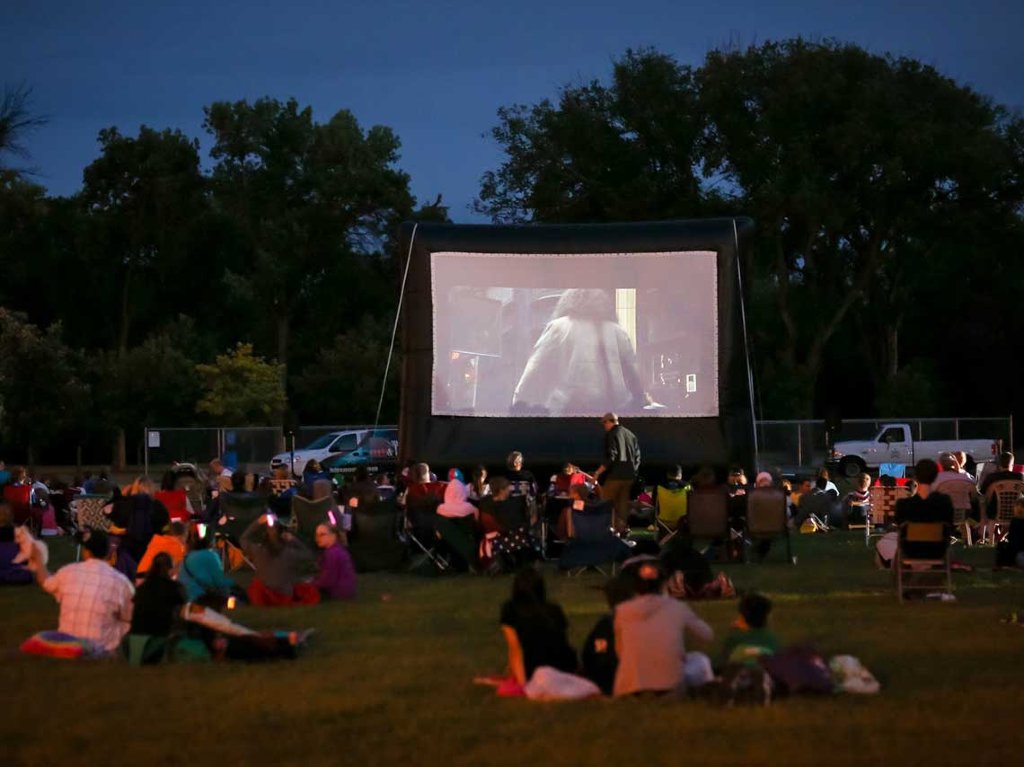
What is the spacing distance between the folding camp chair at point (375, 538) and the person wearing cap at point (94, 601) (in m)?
5.24

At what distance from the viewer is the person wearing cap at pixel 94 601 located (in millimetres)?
8547

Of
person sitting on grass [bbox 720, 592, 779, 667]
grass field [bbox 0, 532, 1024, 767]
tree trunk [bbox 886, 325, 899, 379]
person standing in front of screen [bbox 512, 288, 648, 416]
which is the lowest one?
grass field [bbox 0, 532, 1024, 767]

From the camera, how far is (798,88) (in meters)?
37.8

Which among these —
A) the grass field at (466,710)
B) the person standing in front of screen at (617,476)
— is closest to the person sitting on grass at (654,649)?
the grass field at (466,710)

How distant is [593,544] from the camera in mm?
13125

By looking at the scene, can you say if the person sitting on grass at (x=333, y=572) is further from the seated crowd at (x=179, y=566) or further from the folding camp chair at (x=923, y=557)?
the folding camp chair at (x=923, y=557)

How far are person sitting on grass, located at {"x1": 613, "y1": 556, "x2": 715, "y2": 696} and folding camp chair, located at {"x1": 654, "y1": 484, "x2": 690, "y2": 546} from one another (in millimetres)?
7231

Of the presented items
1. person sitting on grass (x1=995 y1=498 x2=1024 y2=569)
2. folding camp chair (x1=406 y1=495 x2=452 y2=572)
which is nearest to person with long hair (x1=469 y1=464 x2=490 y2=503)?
folding camp chair (x1=406 y1=495 x2=452 y2=572)

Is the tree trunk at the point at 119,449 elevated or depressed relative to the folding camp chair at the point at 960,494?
elevated

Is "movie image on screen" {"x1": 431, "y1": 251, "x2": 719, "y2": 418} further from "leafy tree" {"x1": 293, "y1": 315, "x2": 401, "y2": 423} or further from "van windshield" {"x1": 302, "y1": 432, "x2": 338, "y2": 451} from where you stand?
"leafy tree" {"x1": 293, "y1": 315, "x2": 401, "y2": 423}

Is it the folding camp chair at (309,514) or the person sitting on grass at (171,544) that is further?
the folding camp chair at (309,514)

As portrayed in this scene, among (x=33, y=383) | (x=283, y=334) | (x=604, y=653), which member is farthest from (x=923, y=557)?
(x=283, y=334)

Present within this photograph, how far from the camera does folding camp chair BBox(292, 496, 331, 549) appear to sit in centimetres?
1354

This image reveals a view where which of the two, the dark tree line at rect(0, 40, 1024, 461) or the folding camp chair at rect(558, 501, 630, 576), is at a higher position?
the dark tree line at rect(0, 40, 1024, 461)
